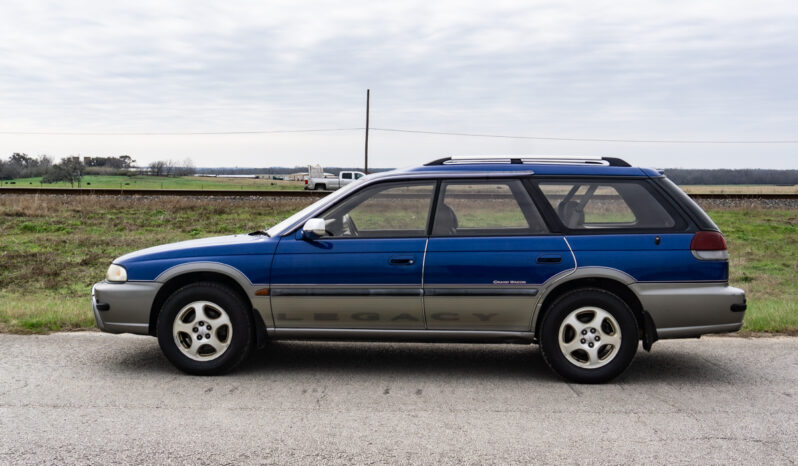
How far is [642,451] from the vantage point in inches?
159

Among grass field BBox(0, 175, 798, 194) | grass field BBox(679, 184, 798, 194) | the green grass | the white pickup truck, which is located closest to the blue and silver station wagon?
the green grass

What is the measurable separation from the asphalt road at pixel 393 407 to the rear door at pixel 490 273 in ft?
1.58

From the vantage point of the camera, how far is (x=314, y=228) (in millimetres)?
5453

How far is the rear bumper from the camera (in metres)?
5.44

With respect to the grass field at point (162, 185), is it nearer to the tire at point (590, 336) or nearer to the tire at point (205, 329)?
the tire at point (590, 336)

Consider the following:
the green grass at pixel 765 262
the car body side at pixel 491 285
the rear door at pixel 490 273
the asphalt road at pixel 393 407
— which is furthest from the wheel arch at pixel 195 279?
the green grass at pixel 765 262

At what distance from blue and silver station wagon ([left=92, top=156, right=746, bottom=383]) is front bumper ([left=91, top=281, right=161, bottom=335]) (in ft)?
0.03

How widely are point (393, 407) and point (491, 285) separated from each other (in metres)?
1.21

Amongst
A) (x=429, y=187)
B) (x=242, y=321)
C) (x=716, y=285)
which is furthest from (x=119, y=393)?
(x=716, y=285)

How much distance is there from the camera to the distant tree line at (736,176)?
82438 millimetres

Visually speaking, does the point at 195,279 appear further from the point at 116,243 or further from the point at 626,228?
the point at 116,243

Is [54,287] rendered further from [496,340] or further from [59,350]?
[496,340]

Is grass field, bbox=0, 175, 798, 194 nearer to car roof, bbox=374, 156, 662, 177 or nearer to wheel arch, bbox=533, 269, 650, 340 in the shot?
car roof, bbox=374, 156, 662, 177

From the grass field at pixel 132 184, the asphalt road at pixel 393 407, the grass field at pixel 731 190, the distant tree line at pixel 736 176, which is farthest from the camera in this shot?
the distant tree line at pixel 736 176
